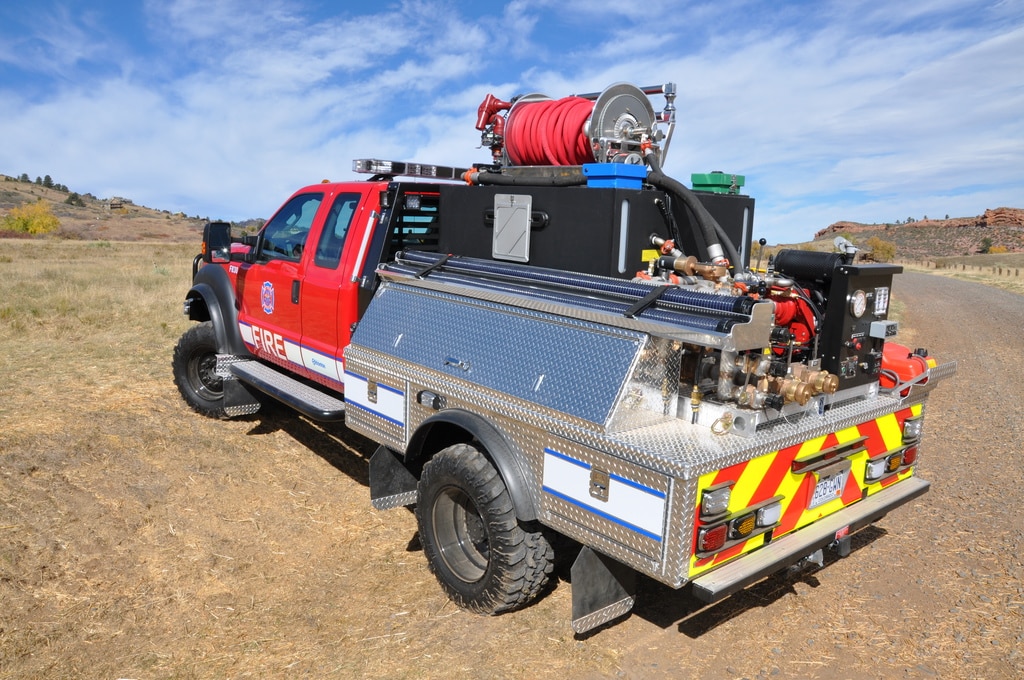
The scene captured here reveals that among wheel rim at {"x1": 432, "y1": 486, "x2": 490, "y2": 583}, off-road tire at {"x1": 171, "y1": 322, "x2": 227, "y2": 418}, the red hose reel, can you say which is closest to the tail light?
wheel rim at {"x1": 432, "y1": 486, "x2": 490, "y2": 583}

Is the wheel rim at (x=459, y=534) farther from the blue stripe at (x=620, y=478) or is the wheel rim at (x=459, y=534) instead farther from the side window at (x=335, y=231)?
the side window at (x=335, y=231)

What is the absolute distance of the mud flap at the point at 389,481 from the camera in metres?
4.55

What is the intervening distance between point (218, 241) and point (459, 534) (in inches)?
153

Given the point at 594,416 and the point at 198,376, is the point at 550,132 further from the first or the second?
the point at 198,376

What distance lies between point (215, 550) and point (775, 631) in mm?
3294

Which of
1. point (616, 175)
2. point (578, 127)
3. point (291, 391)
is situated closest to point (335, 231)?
point (291, 391)

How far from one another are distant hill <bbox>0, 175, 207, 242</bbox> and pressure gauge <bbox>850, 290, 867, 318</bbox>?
153 feet

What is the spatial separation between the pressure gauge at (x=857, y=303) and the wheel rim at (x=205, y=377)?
5.75 meters

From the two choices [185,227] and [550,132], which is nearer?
[550,132]

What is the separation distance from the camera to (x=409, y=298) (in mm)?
4789

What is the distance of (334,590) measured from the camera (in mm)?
4227

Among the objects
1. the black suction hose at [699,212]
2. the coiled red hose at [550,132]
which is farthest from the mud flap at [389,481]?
the black suction hose at [699,212]

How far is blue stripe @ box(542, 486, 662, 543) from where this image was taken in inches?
119

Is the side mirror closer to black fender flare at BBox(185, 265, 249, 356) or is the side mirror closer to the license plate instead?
black fender flare at BBox(185, 265, 249, 356)
